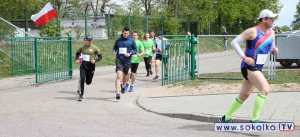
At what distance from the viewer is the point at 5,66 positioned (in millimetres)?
17656

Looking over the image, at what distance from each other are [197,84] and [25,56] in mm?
7504

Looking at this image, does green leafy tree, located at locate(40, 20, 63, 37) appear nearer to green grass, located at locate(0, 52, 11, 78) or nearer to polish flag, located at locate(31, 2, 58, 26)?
green grass, located at locate(0, 52, 11, 78)

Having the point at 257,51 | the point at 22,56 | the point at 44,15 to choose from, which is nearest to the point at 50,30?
the point at 44,15

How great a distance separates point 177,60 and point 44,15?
6.65 metres

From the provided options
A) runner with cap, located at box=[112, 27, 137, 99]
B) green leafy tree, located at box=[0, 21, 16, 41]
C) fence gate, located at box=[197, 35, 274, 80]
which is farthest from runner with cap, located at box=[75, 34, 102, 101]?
green leafy tree, located at box=[0, 21, 16, 41]

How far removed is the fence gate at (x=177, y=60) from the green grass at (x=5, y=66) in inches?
272

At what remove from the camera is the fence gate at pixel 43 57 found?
14.8m

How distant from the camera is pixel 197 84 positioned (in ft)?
41.8

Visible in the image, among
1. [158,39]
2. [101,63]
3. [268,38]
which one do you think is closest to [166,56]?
[158,39]

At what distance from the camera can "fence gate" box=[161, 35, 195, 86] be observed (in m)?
12.9

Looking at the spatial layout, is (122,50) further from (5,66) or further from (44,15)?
(5,66)

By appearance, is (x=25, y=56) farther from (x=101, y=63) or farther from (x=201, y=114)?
(x=201, y=114)

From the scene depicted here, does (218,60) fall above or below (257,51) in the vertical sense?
below

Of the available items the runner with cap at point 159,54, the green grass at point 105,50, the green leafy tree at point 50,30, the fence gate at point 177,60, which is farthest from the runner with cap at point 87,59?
the green leafy tree at point 50,30
